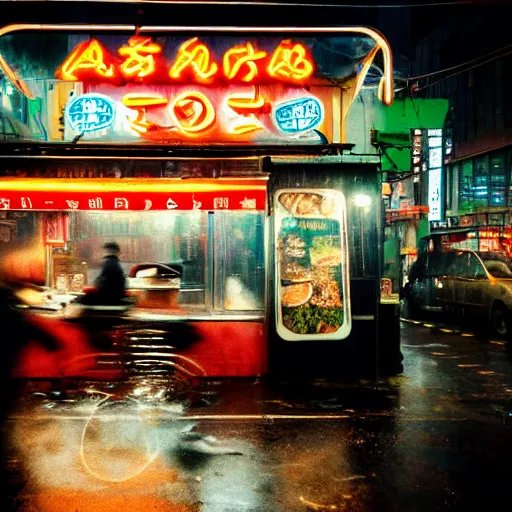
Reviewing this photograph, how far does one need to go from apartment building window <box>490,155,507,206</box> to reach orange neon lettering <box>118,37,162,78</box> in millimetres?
22403

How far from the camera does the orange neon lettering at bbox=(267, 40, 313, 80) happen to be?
981cm

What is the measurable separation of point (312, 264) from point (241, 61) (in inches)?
152

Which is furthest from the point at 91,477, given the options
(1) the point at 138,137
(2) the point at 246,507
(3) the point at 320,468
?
(1) the point at 138,137

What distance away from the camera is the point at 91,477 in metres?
5.41

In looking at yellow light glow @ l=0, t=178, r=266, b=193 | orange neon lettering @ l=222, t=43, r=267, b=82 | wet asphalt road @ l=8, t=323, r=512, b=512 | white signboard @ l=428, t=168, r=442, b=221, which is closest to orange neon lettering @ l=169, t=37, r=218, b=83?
orange neon lettering @ l=222, t=43, r=267, b=82

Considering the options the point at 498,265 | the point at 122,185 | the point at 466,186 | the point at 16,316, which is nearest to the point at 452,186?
the point at 466,186

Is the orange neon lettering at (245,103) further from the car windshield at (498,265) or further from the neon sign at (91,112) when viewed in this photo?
the car windshield at (498,265)

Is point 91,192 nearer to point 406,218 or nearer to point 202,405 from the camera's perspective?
point 202,405

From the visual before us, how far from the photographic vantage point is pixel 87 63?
966 cm

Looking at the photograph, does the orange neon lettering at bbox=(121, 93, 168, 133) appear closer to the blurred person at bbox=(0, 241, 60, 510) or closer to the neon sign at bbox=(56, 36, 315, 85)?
the neon sign at bbox=(56, 36, 315, 85)

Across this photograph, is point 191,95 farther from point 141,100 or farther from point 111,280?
point 111,280

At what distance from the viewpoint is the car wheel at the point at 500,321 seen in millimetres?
13648

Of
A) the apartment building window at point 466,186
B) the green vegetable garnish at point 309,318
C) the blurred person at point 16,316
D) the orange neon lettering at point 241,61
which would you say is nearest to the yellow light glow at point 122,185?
the blurred person at point 16,316

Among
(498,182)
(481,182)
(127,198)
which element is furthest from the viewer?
(481,182)
